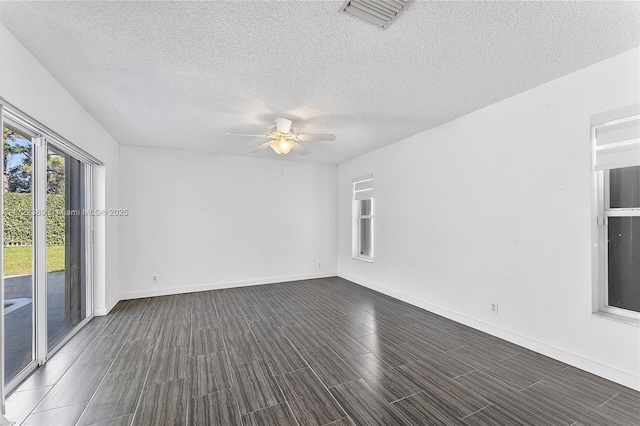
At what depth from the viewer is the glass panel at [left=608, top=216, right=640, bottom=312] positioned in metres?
2.30

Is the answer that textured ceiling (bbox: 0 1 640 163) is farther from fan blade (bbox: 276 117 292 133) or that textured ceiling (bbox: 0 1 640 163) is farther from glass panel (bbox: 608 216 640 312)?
glass panel (bbox: 608 216 640 312)

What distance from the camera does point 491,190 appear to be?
10.5 feet

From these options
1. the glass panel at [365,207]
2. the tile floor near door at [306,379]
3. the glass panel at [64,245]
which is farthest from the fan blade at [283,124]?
the glass panel at [365,207]

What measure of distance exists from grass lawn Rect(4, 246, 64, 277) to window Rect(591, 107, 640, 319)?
16.2 feet

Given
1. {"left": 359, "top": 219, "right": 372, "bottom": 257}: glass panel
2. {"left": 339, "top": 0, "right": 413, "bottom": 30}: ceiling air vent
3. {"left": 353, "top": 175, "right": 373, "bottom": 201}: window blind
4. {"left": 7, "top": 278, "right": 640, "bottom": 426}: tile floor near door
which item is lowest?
{"left": 7, "top": 278, "right": 640, "bottom": 426}: tile floor near door

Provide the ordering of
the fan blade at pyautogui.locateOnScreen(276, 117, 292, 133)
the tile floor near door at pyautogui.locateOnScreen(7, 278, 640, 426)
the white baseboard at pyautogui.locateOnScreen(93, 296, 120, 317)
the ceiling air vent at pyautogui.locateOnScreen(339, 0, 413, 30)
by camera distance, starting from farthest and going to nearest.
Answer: the white baseboard at pyautogui.locateOnScreen(93, 296, 120, 317)
the fan blade at pyautogui.locateOnScreen(276, 117, 292, 133)
the tile floor near door at pyautogui.locateOnScreen(7, 278, 640, 426)
the ceiling air vent at pyautogui.locateOnScreen(339, 0, 413, 30)

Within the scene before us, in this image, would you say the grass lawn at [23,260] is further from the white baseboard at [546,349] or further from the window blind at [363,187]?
the window blind at [363,187]

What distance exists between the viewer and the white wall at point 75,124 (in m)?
1.92

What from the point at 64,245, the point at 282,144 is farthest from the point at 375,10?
the point at 64,245

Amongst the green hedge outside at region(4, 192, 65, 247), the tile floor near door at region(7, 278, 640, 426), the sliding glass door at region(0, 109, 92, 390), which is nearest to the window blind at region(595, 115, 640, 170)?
the tile floor near door at region(7, 278, 640, 426)

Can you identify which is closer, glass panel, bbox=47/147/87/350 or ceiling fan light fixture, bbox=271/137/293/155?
glass panel, bbox=47/147/87/350

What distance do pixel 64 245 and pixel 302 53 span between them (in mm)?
3357

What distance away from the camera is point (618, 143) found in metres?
2.29

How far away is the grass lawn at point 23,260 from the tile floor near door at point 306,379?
917mm
